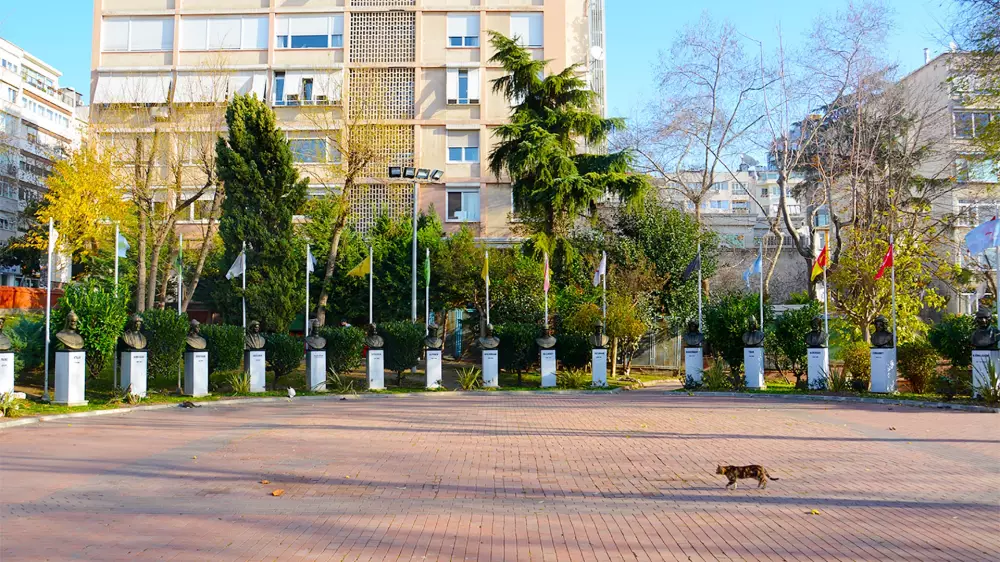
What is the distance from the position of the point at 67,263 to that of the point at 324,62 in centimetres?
1613

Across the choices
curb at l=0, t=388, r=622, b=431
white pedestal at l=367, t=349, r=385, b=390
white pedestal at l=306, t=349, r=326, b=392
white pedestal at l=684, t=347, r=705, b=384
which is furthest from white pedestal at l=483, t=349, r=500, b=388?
white pedestal at l=684, t=347, r=705, b=384

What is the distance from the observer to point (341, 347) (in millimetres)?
24375

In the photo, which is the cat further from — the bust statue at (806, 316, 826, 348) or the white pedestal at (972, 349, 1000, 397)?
the bust statue at (806, 316, 826, 348)

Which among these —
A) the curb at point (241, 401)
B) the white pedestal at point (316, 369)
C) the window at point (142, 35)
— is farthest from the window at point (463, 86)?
the curb at point (241, 401)

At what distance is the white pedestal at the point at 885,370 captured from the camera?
799 inches

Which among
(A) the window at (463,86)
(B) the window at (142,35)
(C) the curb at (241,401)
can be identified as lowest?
(C) the curb at (241,401)

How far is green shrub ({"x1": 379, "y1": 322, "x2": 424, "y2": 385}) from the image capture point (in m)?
25.0

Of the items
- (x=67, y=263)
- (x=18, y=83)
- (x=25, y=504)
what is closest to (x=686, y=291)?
(x=25, y=504)

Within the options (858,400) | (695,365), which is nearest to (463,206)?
(695,365)

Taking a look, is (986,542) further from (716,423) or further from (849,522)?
(716,423)

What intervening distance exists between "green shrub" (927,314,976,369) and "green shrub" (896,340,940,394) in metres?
0.24

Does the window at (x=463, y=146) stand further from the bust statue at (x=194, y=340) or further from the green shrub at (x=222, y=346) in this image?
the bust statue at (x=194, y=340)

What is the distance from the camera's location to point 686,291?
31.6 metres

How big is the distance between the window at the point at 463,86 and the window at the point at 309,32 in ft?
20.2
